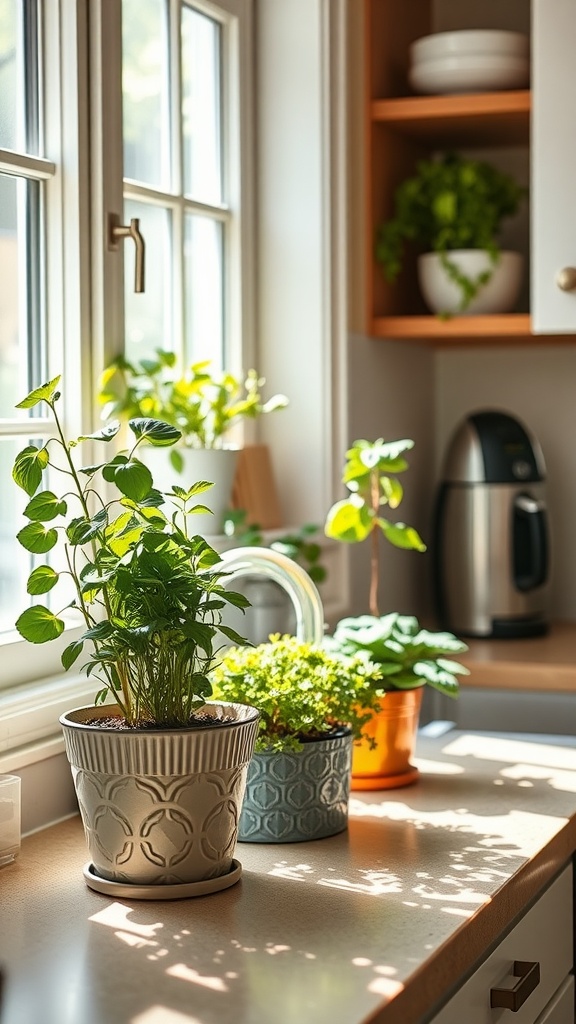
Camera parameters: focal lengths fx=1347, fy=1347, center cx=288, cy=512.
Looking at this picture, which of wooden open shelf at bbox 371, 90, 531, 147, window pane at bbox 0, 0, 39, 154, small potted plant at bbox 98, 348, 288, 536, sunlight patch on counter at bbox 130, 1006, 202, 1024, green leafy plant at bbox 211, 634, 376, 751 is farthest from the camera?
wooden open shelf at bbox 371, 90, 531, 147

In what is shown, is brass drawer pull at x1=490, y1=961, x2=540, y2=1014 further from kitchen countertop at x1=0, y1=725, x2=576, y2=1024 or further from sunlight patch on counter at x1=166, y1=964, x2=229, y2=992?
sunlight patch on counter at x1=166, y1=964, x2=229, y2=992

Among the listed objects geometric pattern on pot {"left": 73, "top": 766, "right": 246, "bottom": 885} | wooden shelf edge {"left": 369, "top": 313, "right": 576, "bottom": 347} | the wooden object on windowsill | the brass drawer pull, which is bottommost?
the brass drawer pull

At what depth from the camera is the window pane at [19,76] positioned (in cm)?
162

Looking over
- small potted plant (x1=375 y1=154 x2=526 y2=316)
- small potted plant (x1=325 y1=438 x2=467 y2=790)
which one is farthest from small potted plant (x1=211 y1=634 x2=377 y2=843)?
small potted plant (x1=375 y1=154 x2=526 y2=316)

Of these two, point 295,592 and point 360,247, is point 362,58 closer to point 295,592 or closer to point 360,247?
point 360,247

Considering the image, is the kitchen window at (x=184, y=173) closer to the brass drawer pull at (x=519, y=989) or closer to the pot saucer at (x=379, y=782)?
the pot saucer at (x=379, y=782)

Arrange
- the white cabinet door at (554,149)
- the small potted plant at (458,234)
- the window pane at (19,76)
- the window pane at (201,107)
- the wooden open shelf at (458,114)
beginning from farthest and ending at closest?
the small potted plant at (458,234), the wooden open shelf at (458,114), the white cabinet door at (554,149), the window pane at (201,107), the window pane at (19,76)

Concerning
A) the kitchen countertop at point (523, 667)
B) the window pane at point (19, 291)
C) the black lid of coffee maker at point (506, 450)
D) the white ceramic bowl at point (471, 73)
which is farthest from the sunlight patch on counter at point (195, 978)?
the white ceramic bowl at point (471, 73)

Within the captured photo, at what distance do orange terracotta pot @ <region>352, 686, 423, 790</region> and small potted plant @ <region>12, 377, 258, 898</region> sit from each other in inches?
15.1

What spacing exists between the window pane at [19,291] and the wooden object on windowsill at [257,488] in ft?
1.74

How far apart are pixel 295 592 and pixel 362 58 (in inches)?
46.3

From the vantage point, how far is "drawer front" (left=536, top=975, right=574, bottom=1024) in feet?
4.85

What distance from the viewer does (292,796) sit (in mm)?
1444

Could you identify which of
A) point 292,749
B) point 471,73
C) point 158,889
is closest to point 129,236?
point 292,749
